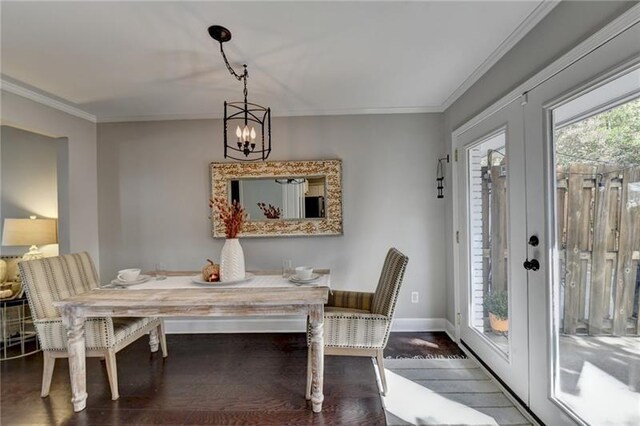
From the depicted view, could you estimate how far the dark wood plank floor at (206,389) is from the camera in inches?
75.1

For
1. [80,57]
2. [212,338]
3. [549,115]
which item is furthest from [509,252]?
[80,57]

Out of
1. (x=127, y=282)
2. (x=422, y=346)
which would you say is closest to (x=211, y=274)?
(x=127, y=282)

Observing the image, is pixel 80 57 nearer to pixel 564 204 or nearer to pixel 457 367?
pixel 564 204

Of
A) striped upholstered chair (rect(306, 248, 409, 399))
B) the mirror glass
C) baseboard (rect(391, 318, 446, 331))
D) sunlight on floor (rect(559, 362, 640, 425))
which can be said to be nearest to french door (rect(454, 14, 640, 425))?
sunlight on floor (rect(559, 362, 640, 425))

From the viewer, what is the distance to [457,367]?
2.44 metres

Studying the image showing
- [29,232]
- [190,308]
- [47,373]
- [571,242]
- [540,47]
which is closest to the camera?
[571,242]

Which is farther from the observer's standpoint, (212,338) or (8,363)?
(212,338)

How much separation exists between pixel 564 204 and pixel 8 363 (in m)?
4.44

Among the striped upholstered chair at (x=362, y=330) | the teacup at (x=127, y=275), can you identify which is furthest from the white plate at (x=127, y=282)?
the striped upholstered chair at (x=362, y=330)

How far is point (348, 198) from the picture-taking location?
321cm

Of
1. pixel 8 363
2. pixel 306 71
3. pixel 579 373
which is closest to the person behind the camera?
pixel 579 373

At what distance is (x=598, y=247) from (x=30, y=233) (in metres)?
4.60

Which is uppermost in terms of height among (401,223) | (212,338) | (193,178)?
(193,178)

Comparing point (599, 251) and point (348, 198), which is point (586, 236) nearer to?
point (599, 251)
